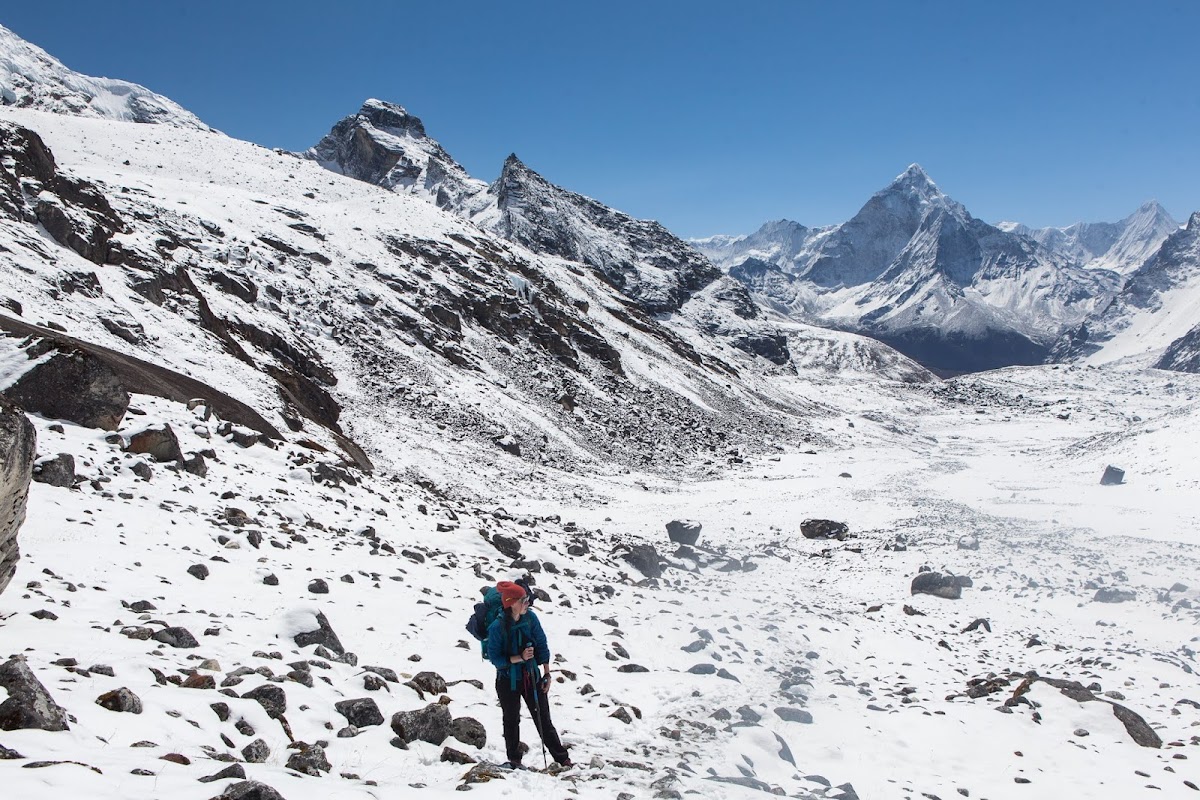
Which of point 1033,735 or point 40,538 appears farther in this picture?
point 1033,735

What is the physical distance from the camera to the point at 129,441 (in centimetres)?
1523

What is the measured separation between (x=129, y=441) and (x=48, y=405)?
5.49ft

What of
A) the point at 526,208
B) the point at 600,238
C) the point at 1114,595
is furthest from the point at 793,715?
the point at 600,238

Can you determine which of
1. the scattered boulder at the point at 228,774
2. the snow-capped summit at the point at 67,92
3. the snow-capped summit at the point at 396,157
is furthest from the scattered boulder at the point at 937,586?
the snow-capped summit at the point at 396,157

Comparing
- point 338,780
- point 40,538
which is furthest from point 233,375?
point 338,780

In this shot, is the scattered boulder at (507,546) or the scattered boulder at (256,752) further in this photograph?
the scattered boulder at (507,546)

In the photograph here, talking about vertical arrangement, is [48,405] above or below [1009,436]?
below

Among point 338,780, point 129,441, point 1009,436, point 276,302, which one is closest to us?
point 338,780

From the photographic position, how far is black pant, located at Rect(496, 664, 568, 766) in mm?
7855

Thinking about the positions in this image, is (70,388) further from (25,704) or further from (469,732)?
(469,732)

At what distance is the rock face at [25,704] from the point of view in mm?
5348

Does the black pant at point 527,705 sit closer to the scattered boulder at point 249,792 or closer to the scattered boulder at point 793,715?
the scattered boulder at point 249,792

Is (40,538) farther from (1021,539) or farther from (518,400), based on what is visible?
(518,400)

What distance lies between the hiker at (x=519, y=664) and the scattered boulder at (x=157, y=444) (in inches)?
447
